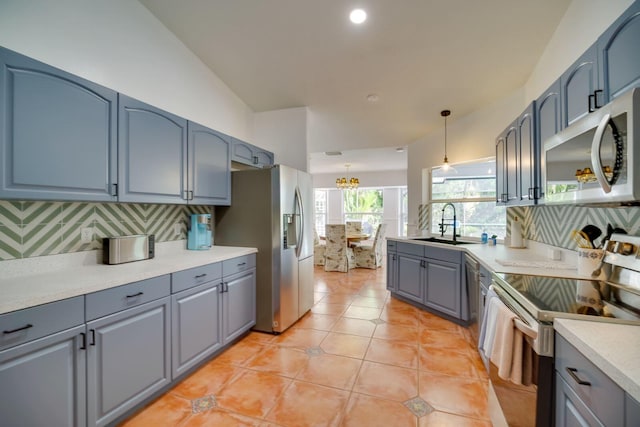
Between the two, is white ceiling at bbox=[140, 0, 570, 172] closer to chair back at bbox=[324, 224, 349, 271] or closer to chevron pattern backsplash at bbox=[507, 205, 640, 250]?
chevron pattern backsplash at bbox=[507, 205, 640, 250]

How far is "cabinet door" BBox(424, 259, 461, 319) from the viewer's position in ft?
9.96

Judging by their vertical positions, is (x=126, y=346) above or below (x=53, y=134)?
below

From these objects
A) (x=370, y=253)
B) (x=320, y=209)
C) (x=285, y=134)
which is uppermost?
(x=285, y=134)

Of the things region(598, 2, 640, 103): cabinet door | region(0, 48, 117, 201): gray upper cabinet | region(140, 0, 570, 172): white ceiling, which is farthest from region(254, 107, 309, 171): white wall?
region(598, 2, 640, 103): cabinet door

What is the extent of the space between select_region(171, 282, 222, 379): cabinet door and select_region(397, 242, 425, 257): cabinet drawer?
2.37 metres

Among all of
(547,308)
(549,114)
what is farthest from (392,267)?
(547,308)

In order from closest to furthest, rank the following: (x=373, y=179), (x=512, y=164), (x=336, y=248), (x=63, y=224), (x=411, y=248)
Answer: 1. (x=63, y=224)
2. (x=512, y=164)
3. (x=411, y=248)
4. (x=336, y=248)
5. (x=373, y=179)

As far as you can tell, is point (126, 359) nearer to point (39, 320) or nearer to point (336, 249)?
point (39, 320)

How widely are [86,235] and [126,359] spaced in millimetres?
936

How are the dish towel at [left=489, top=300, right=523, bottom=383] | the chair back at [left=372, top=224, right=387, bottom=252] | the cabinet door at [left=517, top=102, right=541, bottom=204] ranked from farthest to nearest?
the chair back at [left=372, top=224, right=387, bottom=252], the cabinet door at [left=517, top=102, right=541, bottom=204], the dish towel at [left=489, top=300, right=523, bottom=383]

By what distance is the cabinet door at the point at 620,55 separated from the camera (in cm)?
112

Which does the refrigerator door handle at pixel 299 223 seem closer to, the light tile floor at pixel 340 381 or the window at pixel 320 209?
the light tile floor at pixel 340 381

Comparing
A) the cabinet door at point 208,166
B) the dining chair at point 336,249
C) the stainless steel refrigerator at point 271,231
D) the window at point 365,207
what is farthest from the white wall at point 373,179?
the cabinet door at point 208,166

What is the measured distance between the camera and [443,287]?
10.5 feet
